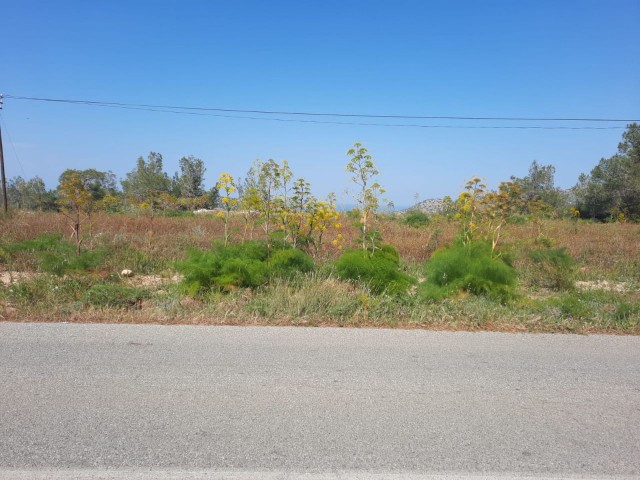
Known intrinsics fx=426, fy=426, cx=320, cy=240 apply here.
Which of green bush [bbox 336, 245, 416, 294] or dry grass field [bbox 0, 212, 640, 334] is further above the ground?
green bush [bbox 336, 245, 416, 294]

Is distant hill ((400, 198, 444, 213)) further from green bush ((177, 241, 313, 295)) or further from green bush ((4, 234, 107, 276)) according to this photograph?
green bush ((4, 234, 107, 276))

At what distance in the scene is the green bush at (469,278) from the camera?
23.4 feet

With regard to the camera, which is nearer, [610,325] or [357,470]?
[357,470]

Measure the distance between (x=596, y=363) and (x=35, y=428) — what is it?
17.4 ft

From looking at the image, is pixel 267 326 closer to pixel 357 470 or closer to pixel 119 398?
pixel 119 398

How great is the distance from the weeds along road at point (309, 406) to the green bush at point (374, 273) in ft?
6.97

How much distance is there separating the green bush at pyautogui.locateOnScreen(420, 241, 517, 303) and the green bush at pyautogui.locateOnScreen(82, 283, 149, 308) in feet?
15.3

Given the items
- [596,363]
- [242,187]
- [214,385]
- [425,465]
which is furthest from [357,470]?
[242,187]

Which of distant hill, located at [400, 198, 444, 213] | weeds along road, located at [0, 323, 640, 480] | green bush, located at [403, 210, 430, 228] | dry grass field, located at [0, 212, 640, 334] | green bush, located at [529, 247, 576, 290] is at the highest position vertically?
distant hill, located at [400, 198, 444, 213]

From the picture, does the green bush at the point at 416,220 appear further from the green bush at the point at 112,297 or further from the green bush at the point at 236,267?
the green bush at the point at 112,297

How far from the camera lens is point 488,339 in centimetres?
542

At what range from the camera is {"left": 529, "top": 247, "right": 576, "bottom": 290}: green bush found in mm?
A: 8656

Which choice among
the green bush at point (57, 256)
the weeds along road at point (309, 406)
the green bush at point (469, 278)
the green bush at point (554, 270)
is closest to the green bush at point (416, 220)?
the green bush at point (554, 270)

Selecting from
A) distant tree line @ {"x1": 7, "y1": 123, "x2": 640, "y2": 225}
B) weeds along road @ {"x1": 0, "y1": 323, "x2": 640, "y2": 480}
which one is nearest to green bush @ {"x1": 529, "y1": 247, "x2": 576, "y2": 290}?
weeds along road @ {"x1": 0, "y1": 323, "x2": 640, "y2": 480}
